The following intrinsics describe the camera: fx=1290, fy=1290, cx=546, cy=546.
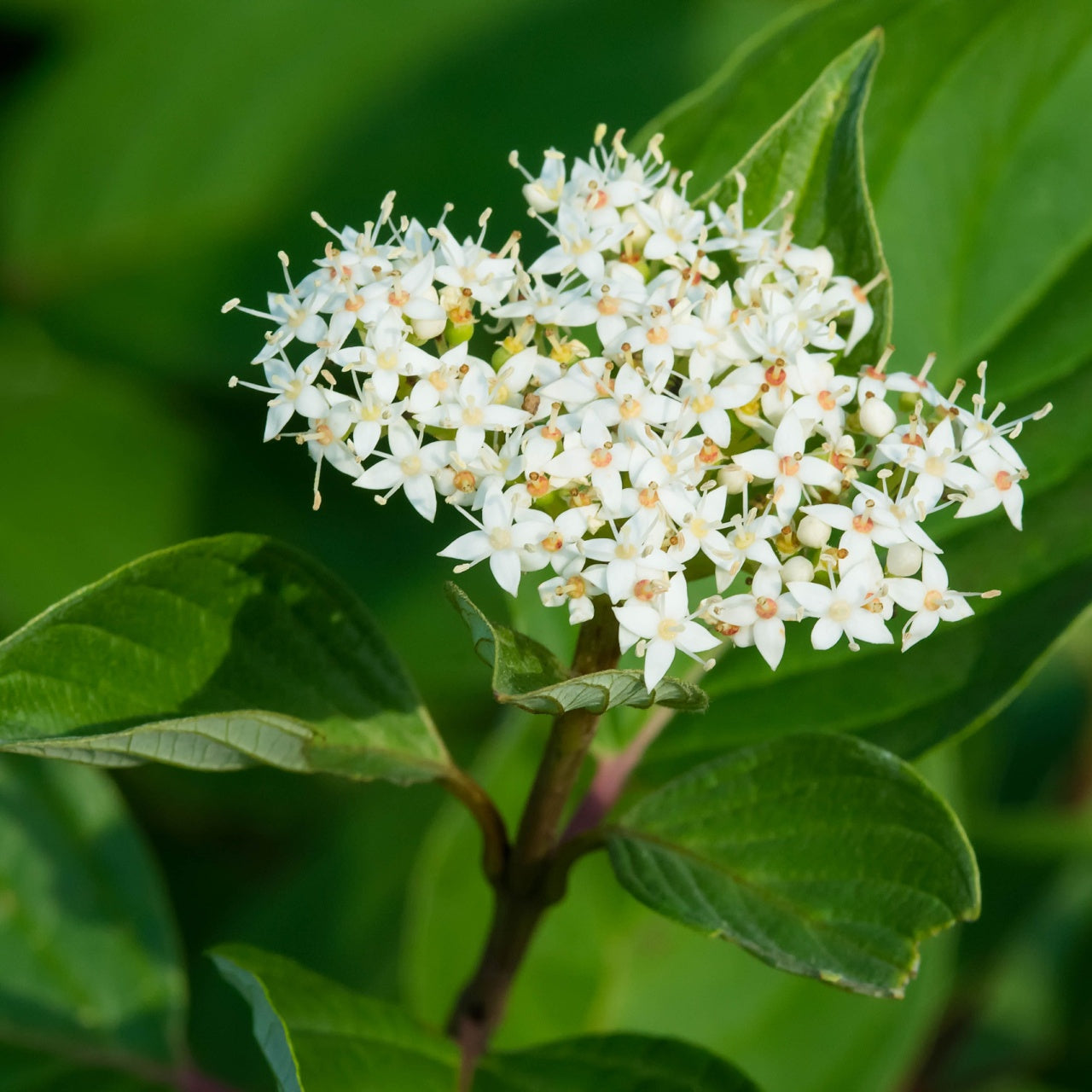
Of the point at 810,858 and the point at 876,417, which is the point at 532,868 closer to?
the point at 810,858

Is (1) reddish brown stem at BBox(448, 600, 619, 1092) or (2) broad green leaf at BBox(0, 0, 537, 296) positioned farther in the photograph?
(2) broad green leaf at BBox(0, 0, 537, 296)

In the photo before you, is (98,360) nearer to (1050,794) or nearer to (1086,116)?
(1086,116)

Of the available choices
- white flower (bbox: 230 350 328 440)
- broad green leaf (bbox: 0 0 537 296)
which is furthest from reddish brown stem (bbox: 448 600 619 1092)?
broad green leaf (bbox: 0 0 537 296)

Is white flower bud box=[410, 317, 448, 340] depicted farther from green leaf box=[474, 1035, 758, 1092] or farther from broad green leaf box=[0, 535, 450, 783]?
green leaf box=[474, 1035, 758, 1092]

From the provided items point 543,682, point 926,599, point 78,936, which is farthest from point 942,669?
point 78,936

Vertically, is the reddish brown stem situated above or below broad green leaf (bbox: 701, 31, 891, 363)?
below

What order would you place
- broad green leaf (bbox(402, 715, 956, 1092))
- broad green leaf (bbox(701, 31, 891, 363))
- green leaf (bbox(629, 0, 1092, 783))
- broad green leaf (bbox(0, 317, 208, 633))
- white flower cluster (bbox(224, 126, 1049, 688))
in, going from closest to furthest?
white flower cluster (bbox(224, 126, 1049, 688))
broad green leaf (bbox(701, 31, 891, 363))
green leaf (bbox(629, 0, 1092, 783))
broad green leaf (bbox(402, 715, 956, 1092))
broad green leaf (bbox(0, 317, 208, 633))

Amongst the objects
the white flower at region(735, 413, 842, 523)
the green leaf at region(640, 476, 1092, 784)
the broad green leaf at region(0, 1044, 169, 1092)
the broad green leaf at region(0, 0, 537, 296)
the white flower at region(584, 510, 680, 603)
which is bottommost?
the broad green leaf at region(0, 1044, 169, 1092)

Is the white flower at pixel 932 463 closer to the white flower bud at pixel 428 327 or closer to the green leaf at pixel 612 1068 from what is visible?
the white flower bud at pixel 428 327
